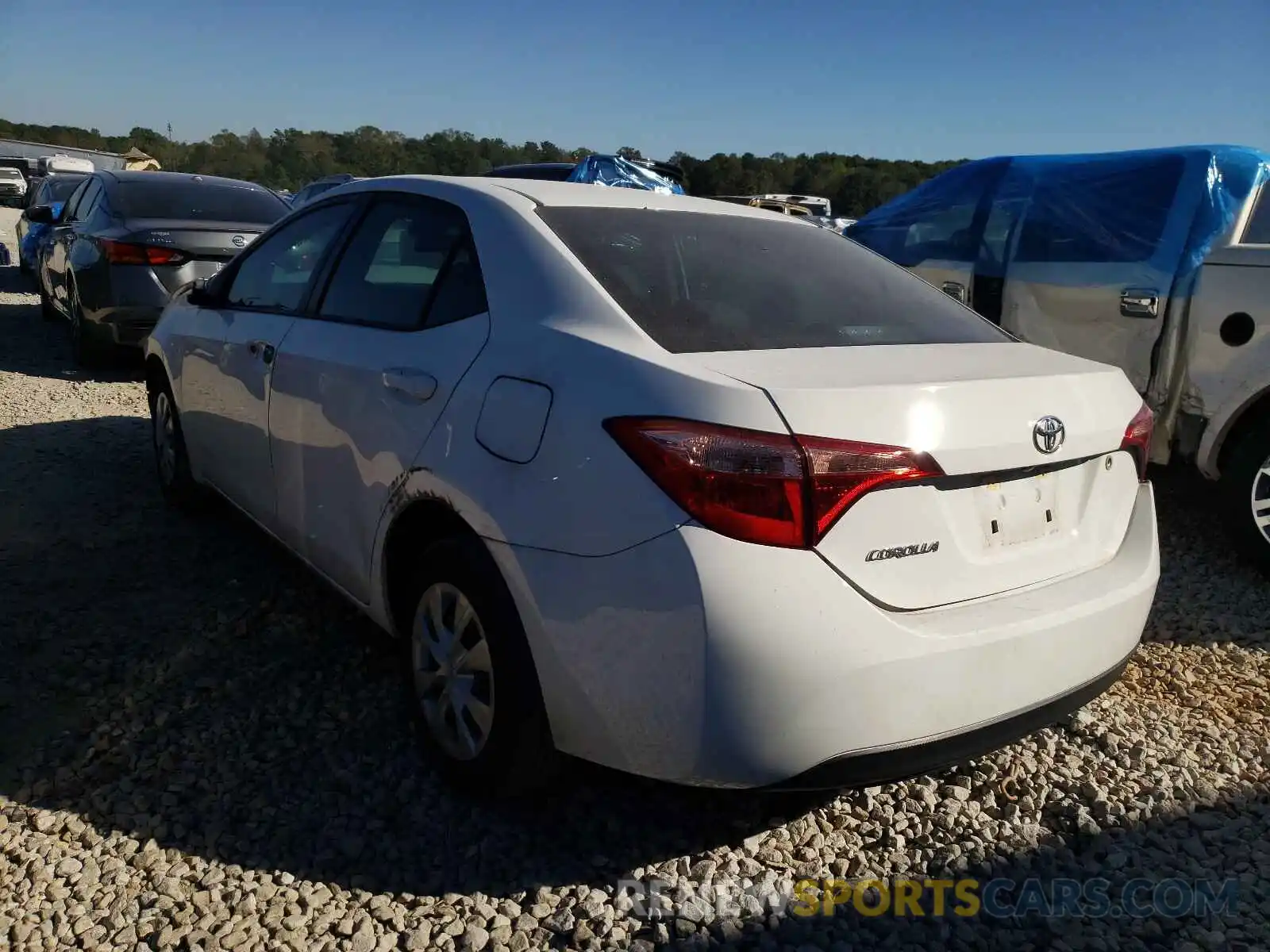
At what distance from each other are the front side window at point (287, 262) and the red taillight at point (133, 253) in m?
3.67

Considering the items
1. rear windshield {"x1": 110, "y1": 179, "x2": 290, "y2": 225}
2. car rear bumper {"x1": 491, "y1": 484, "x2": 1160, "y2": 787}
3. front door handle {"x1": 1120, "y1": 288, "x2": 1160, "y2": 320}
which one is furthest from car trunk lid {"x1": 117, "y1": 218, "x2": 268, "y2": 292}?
car rear bumper {"x1": 491, "y1": 484, "x2": 1160, "y2": 787}

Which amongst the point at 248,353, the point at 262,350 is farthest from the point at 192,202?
the point at 262,350

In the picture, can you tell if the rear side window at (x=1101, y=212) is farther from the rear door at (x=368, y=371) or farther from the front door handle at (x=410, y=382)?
the front door handle at (x=410, y=382)

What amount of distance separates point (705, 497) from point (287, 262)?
235 centimetres

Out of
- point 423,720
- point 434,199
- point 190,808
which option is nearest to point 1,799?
point 190,808

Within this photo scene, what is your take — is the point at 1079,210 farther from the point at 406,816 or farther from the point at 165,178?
the point at 165,178

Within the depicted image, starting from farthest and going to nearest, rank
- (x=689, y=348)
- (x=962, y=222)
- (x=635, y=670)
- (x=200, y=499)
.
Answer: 1. (x=962, y=222)
2. (x=200, y=499)
3. (x=689, y=348)
4. (x=635, y=670)

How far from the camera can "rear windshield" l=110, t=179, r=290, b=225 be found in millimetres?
7438

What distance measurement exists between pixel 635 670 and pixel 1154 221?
13.5 feet

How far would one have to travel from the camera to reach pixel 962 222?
5547 mm

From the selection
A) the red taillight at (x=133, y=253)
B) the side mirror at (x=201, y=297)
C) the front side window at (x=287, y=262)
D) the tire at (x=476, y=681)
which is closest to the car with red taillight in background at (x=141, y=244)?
the red taillight at (x=133, y=253)

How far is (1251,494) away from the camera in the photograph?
4031 mm

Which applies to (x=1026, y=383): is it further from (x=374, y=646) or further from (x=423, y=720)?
(x=374, y=646)

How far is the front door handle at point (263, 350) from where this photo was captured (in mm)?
3213
